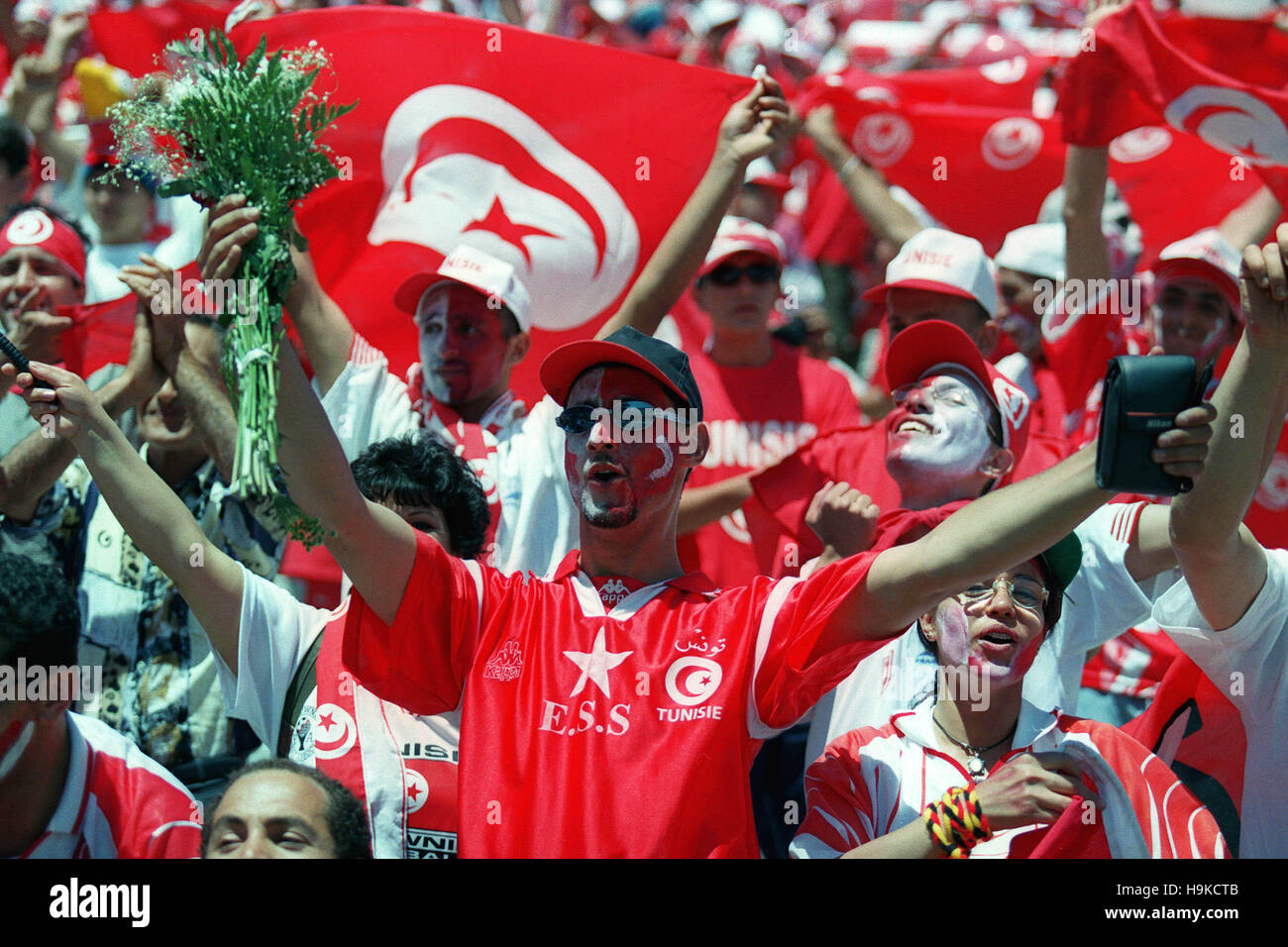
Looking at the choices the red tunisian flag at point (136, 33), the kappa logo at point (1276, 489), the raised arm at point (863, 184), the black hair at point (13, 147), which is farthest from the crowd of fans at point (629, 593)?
the black hair at point (13, 147)

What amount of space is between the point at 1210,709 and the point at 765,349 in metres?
2.57

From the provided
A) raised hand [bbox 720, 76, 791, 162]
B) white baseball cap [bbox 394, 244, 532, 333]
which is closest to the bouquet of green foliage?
white baseball cap [bbox 394, 244, 532, 333]

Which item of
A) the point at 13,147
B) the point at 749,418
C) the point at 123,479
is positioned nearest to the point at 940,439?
the point at 749,418

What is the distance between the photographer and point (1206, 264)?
529cm

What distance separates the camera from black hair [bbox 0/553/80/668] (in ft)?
10.9

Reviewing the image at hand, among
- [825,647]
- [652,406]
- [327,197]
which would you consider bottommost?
[825,647]

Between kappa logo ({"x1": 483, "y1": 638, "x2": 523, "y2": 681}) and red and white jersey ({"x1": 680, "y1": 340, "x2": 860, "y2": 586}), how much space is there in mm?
2207

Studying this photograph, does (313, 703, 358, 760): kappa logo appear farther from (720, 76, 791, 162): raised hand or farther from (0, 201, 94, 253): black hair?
(0, 201, 94, 253): black hair

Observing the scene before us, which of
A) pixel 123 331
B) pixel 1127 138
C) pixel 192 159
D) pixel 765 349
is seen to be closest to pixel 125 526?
pixel 192 159

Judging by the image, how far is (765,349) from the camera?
5867mm

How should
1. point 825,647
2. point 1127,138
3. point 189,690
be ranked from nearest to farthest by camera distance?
point 825,647 < point 189,690 < point 1127,138
